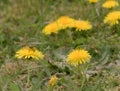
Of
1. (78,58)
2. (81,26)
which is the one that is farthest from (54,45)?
(78,58)

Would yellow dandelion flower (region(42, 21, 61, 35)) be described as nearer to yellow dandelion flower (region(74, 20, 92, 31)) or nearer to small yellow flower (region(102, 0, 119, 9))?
yellow dandelion flower (region(74, 20, 92, 31))

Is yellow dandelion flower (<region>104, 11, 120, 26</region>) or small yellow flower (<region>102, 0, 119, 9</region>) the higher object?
small yellow flower (<region>102, 0, 119, 9</region>)

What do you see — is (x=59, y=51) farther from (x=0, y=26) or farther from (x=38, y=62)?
(x=0, y=26)

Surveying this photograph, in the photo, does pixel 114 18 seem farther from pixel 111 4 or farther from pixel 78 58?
pixel 78 58

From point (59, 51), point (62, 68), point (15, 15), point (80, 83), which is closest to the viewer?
point (80, 83)

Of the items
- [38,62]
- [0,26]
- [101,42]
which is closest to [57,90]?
[38,62]

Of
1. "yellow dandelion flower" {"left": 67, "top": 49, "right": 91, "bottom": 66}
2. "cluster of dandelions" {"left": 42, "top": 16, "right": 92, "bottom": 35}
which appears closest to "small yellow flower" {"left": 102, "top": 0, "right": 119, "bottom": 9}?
"cluster of dandelions" {"left": 42, "top": 16, "right": 92, "bottom": 35}

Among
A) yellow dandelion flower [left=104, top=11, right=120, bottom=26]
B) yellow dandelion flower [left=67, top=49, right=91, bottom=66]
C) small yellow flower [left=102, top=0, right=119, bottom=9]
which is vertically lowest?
yellow dandelion flower [left=67, top=49, right=91, bottom=66]

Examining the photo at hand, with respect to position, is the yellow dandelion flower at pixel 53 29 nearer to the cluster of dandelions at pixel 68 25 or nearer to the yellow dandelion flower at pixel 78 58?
the cluster of dandelions at pixel 68 25
